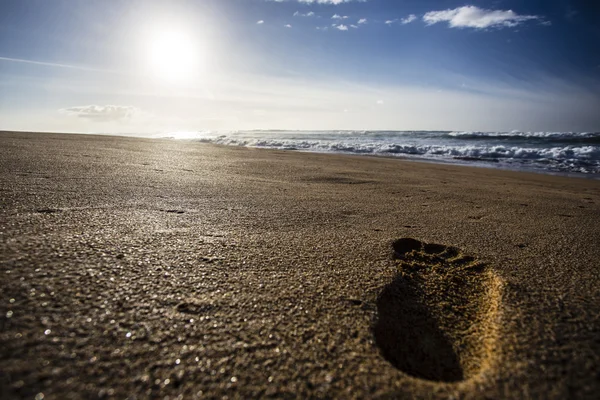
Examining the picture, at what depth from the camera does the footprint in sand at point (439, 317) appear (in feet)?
2.58

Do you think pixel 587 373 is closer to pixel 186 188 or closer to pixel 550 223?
pixel 550 223

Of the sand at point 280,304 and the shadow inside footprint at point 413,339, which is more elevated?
the sand at point 280,304

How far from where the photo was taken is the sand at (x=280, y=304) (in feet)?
2.19

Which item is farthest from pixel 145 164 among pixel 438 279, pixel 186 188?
pixel 438 279

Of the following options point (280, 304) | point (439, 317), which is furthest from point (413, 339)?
point (280, 304)

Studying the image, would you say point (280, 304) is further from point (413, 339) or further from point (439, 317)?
point (439, 317)

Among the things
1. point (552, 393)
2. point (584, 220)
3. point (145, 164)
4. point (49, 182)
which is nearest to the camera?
point (552, 393)

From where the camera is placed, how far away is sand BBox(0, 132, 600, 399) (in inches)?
26.2

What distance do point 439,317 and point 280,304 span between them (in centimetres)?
49

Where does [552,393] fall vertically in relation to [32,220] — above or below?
below

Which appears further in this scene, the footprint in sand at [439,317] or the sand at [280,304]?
the footprint in sand at [439,317]

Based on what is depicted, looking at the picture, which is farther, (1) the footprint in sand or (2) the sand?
(1) the footprint in sand

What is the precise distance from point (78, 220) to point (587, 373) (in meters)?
1.78

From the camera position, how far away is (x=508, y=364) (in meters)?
0.75
